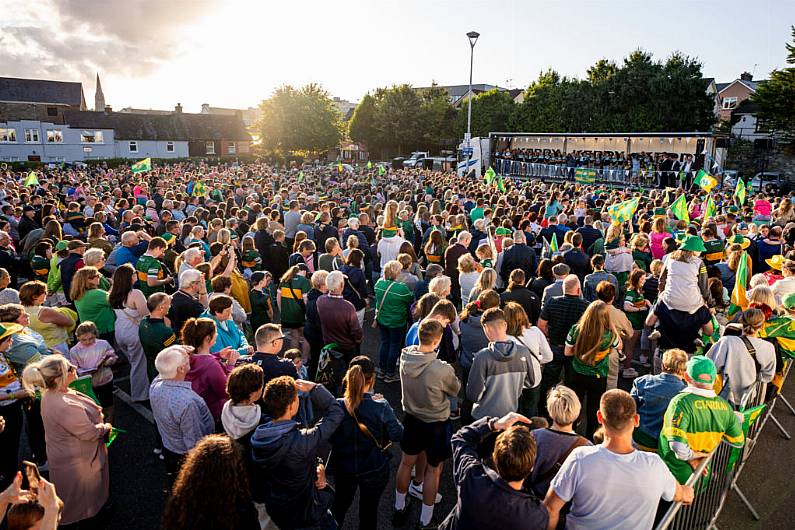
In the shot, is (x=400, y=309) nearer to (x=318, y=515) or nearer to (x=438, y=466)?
(x=438, y=466)

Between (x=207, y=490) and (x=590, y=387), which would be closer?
(x=207, y=490)

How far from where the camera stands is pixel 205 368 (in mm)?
4215

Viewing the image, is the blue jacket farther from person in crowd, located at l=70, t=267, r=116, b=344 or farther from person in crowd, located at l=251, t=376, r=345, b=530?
person in crowd, located at l=70, t=267, r=116, b=344

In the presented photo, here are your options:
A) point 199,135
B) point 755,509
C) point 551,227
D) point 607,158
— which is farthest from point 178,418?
point 199,135

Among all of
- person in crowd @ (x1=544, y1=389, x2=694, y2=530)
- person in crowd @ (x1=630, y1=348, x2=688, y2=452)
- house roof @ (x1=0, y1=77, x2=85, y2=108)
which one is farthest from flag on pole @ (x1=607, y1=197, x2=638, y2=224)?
house roof @ (x1=0, y1=77, x2=85, y2=108)

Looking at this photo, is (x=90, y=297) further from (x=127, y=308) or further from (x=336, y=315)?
(x=336, y=315)

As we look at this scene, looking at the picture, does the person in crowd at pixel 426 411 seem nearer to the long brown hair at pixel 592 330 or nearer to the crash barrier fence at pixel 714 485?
the long brown hair at pixel 592 330

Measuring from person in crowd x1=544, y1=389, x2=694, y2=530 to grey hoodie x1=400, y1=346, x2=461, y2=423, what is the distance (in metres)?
1.28

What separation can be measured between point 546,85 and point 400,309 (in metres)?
44.7

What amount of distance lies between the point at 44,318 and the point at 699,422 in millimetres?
5886

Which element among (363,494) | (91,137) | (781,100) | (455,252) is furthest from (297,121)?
(363,494)

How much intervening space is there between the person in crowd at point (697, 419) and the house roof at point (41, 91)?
74287mm

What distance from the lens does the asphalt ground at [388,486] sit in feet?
15.0

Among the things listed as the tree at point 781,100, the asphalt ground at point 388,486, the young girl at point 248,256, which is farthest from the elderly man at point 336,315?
the tree at point 781,100
